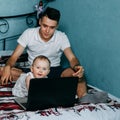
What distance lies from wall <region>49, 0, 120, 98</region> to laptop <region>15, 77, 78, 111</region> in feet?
2.50

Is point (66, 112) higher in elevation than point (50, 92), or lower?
lower

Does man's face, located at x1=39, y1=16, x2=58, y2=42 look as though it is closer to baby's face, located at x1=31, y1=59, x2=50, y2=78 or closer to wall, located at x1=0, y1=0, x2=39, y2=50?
baby's face, located at x1=31, y1=59, x2=50, y2=78

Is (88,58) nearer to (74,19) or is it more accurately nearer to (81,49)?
(81,49)

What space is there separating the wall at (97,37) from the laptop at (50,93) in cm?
76

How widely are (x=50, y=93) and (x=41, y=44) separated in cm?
83

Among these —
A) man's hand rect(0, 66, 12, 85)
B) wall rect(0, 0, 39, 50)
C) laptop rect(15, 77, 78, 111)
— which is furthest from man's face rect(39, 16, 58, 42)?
wall rect(0, 0, 39, 50)

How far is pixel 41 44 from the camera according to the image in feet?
8.05

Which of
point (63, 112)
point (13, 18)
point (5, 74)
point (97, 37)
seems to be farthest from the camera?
point (13, 18)

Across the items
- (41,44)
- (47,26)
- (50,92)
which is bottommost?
(50,92)

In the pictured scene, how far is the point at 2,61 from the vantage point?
2.60 metres

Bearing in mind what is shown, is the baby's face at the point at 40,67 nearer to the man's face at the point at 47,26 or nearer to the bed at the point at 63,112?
the bed at the point at 63,112

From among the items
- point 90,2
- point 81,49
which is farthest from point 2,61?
point 90,2

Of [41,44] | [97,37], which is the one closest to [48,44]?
[41,44]

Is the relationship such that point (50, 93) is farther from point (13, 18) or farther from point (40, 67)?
point (13, 18)
